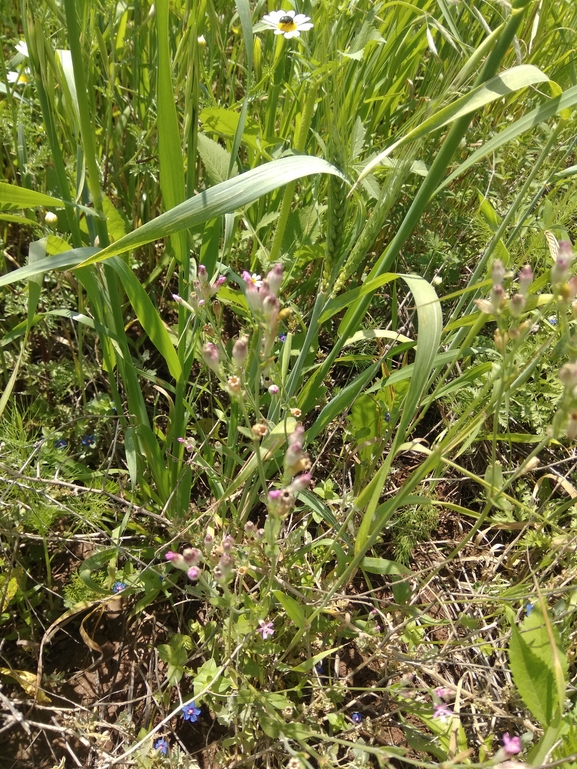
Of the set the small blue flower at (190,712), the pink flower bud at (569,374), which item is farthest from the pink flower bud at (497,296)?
the small blue flower at (190,712)

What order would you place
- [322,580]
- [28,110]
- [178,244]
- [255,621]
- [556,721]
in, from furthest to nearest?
[28,110] < [322,580] < [178,244] < [255,621] < [556,721]

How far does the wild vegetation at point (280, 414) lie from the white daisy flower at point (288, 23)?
0.05 ft

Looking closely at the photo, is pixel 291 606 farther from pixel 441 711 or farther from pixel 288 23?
pixel 288 23

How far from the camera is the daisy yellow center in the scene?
1.47 m

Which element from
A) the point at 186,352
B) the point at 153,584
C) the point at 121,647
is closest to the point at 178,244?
the point at 186,352

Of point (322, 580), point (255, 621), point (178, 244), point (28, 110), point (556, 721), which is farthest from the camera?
point (28, 110)

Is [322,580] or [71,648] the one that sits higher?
[322,580]

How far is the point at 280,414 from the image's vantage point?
1240 millimetres

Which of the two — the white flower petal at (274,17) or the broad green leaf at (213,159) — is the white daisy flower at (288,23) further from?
the broad green leaf at (213,159)

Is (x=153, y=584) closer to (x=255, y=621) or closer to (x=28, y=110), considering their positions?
(x=255, y=621)

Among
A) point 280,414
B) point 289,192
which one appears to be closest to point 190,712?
point 280,414

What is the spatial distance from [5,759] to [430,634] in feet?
3.44

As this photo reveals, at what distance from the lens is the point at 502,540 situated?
65.1 inches

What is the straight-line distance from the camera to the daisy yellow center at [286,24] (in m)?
1.47
